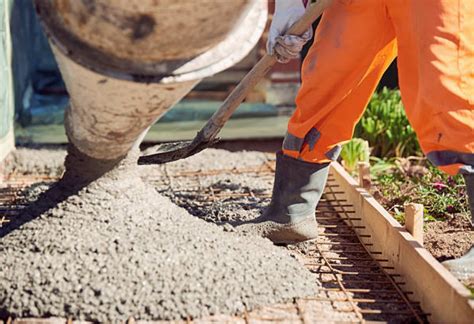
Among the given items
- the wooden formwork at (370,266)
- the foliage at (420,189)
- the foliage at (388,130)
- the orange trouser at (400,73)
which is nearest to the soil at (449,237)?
the foliage at (420,189)

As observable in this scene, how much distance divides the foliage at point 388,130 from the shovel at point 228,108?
1.65m

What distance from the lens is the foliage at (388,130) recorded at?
505cm

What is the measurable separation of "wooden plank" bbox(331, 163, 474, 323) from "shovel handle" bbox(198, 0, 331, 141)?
705 millimetres

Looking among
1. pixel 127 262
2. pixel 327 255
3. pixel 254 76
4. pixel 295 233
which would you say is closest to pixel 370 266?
pixel 327 255

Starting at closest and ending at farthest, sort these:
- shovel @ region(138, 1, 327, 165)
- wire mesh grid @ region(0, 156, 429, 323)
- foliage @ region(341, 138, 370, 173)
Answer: wire mesh grid @ region(0, 156, 429, 323), shovel @ region(138, 1, 327, 165), foliage @ region(341, 138, 370, 173)

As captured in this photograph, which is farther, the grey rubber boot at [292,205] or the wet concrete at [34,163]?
the wet concrete at [34,163]

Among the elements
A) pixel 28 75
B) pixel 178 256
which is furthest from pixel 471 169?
pixel 28 75

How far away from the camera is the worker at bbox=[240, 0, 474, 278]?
2791mm

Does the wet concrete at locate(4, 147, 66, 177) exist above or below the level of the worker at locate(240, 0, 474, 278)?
below

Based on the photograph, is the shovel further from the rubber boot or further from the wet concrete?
the wet concrete

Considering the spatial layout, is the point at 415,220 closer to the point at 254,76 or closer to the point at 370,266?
the point at 370,266

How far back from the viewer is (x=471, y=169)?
2.82 meters

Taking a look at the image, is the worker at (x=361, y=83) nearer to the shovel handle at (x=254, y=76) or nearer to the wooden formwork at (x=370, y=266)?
the shovel handle at (x=254, y=76)

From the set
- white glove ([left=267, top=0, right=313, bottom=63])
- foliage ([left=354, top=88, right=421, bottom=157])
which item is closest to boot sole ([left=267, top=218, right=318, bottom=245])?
white glove ([left=267, top=0, right=313, bottom=63])
